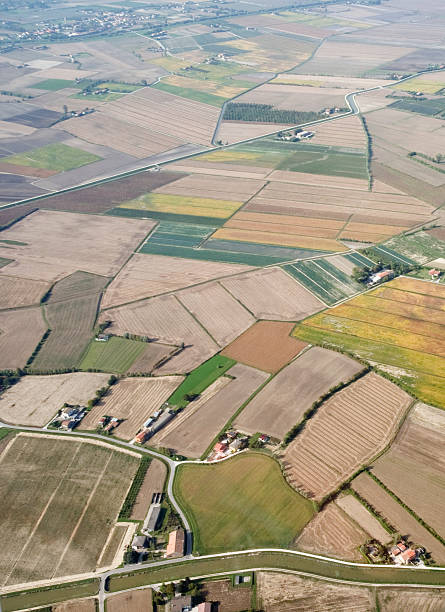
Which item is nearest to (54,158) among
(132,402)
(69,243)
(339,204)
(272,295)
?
(69,243)

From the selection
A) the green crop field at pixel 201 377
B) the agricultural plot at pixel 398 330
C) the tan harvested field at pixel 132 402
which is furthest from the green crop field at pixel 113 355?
the agricultural plot at pixel 398 330

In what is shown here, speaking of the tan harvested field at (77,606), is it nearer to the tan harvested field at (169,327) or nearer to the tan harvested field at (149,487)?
the tan harvested field at (149,487)

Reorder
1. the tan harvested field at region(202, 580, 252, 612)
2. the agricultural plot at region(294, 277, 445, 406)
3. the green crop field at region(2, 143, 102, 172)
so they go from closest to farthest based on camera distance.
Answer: the tan harvested field at region(202, 580, 252, 612) → the agricultural plot at region(294, 277, 445, 406) → the green crop field at region(2, 143, 102, 172)

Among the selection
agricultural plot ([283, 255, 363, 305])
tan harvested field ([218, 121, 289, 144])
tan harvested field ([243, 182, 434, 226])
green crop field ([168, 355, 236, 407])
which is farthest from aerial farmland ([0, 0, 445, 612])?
tan harvested field ([218, 121, 289, 144])

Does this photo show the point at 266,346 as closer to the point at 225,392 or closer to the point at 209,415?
the point at 225,392

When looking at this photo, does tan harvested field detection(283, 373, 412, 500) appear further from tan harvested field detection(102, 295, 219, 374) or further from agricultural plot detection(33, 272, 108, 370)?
agricultural plot detection(33, 272, 108, 370)

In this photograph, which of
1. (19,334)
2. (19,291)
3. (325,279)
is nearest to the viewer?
(19,334)
